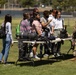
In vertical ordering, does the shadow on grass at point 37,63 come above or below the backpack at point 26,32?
below

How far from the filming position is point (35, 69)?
1124cm

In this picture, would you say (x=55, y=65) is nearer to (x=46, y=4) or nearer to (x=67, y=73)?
(x=67, y=73)

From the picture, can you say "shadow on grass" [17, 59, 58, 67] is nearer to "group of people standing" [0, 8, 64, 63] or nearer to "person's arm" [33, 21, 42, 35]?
"group of people standing" [0, 8, 64, 63]

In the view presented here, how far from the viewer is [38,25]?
39.3 feet

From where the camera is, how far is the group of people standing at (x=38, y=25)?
38.8 feet

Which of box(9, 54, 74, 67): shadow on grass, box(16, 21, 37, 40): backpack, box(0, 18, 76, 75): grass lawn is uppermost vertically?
box(16, 21, 37, 40): backpack

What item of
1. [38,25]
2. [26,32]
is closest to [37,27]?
[38,25]

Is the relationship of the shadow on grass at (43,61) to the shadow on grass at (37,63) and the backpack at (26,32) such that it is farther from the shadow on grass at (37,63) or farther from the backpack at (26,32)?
the backpack at (26,32)

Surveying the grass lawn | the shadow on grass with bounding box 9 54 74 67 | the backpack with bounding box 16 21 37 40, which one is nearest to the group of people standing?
the backpack with bounding box 16 21 37 40

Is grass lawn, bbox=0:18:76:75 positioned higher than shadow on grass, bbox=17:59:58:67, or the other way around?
grass lawn, bbox=0:18:76:75

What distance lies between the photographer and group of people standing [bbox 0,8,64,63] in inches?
465

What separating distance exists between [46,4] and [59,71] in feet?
425

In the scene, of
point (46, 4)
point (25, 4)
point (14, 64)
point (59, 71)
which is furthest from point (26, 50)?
point (46, 4)

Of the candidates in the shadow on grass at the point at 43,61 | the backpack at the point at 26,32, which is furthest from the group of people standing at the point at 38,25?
the shadow on grass at the point at 43,61
